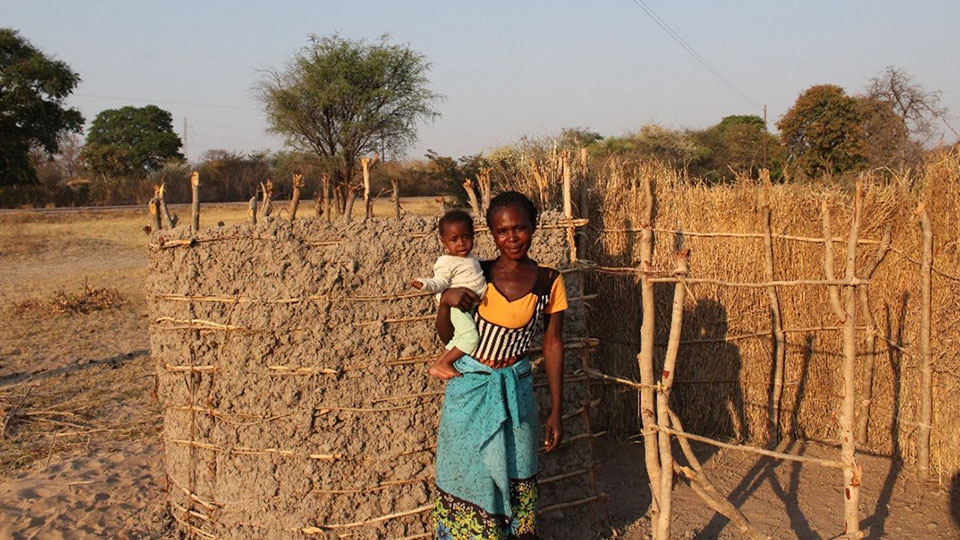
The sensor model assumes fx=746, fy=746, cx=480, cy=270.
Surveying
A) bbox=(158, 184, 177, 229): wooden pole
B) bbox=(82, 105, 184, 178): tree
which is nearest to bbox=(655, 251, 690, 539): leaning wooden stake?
bbox=(158, 184, 177, 229): wooden pole

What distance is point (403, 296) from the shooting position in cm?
349

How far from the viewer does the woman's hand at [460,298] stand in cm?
257

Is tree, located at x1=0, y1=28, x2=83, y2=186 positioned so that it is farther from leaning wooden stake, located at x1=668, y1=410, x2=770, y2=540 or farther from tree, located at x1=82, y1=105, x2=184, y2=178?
leaning wooden stake, located at x1=668, y1=410, x2=770, y2=540

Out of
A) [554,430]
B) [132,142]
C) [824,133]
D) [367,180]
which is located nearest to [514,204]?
[554,430]

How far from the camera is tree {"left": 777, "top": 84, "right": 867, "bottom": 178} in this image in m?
19.1

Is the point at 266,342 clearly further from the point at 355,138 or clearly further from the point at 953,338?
the point at 355,138

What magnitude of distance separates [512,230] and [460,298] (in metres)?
0.30

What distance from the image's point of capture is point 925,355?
15.1 feet

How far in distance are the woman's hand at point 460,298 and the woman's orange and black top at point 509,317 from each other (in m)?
0.08

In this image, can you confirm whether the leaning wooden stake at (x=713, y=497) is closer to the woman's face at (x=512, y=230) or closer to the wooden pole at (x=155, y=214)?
the woman's face at (x=512, y=230)

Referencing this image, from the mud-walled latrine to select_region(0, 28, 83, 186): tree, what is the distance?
21.4 metres

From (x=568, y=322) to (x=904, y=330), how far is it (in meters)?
2.61

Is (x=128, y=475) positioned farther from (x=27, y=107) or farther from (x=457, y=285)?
(x=27, y=107)

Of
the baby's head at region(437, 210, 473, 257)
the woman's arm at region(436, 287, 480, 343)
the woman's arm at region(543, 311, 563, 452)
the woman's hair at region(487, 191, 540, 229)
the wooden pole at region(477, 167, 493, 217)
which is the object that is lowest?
the woman's arm at region(543, 311, 563, 452)
